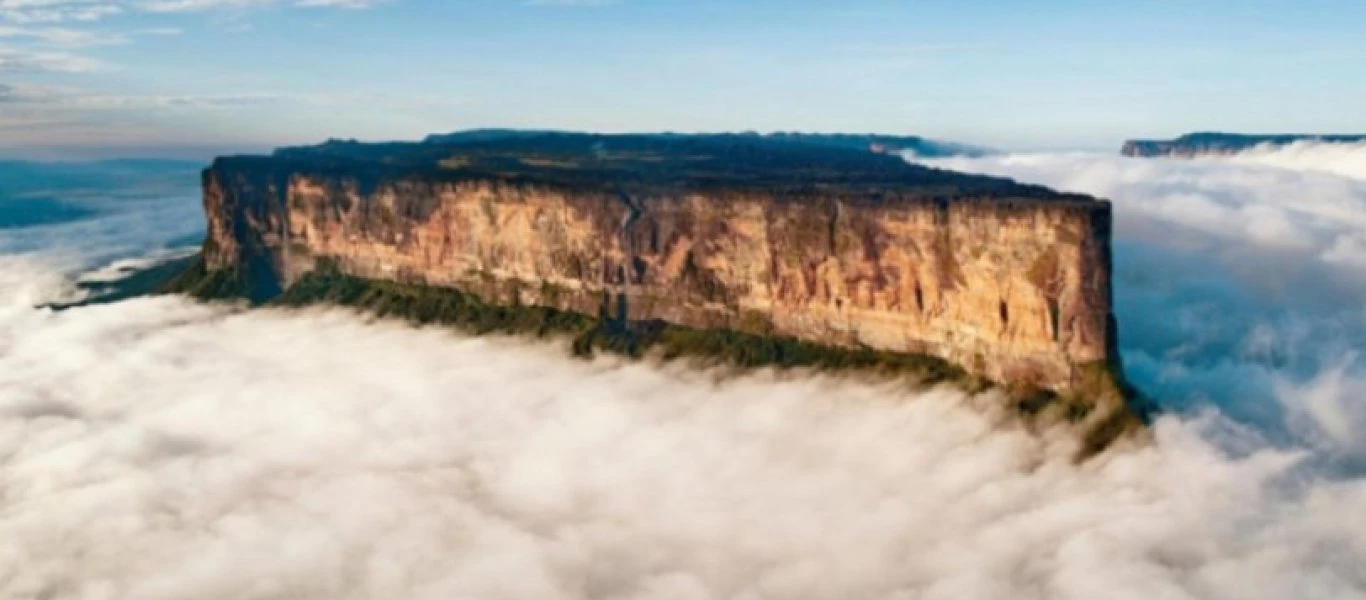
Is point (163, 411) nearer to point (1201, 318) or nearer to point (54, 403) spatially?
point (54, 403)

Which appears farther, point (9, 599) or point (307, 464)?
point (307, 464)

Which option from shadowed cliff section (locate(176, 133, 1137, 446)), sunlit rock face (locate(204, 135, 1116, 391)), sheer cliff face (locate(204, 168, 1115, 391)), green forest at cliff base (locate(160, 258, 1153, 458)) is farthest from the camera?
sunlit rock face (locate(204, 135, 1116, 391))

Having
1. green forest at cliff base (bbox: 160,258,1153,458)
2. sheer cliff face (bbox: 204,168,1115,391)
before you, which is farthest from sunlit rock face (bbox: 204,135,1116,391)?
green forest at cliff base (bbox: 160,258,1153,458)

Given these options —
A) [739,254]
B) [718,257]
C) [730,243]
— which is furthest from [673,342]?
[730,243]

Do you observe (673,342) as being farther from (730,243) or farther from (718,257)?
(730,243)

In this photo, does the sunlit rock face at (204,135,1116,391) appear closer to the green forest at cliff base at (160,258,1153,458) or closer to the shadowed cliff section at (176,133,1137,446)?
the shadowed cliff section at (176,133,1137,446)

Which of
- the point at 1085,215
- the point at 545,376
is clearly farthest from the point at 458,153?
the point at 1085,215
